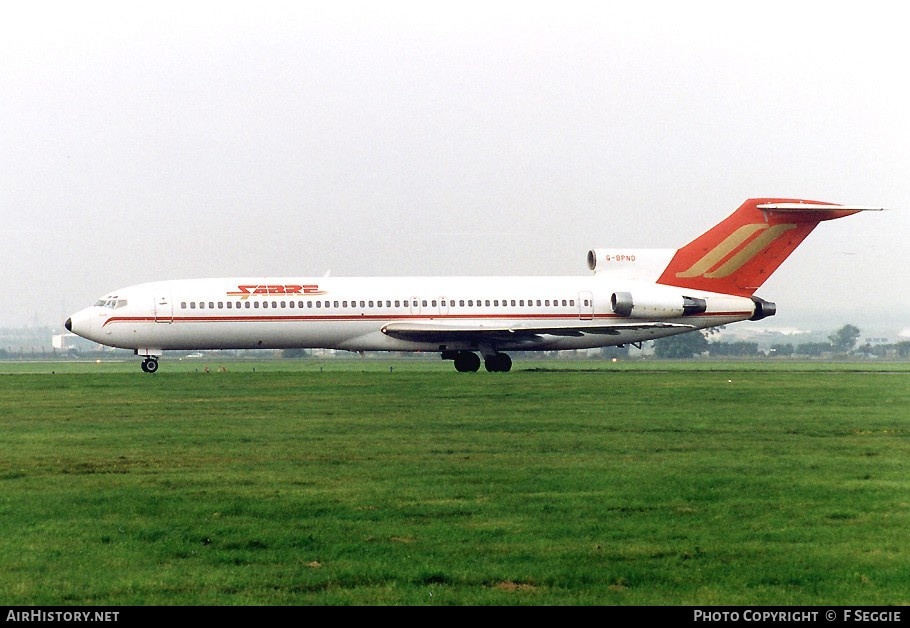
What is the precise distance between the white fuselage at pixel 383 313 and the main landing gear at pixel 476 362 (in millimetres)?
345

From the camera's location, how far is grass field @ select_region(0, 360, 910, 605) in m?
10.1

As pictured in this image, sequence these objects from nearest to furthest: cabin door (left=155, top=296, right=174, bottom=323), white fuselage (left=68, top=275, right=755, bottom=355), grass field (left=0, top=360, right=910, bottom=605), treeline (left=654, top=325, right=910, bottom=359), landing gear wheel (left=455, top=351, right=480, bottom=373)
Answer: grass field (left=0, top=360, right=910, bottom=605) < cabin door (left=155, top=296, right=174, bottom=323) < white fuselage (left=68, top=275, right=755, bottom=355) < landing gear wheel (left=455, top=351, right=480, bottom=373) < treeline (left=654, top=325, right=910, bottom=359)

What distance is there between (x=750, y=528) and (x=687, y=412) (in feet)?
41.4

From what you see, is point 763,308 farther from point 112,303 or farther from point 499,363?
point 112,303

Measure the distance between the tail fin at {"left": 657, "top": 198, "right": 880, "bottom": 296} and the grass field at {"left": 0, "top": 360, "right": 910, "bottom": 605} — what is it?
76.0 ft

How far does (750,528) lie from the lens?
1219 cm

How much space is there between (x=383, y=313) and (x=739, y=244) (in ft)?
46.8

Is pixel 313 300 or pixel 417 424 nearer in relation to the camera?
pixel 417 424

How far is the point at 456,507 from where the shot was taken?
43.4 feet

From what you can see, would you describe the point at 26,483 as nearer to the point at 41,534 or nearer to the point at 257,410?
the point at 41,534

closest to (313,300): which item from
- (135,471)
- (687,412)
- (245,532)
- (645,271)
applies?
(645,271)

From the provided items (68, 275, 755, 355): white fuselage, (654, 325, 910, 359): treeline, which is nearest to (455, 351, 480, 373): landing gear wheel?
(68, 275, 755, 355): white fuselage

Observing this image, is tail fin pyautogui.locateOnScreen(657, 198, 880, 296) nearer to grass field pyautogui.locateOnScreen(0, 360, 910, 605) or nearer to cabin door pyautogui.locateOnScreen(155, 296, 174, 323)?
cabin door pyautogui.locateOnScreen(155, 296, 174, 323)

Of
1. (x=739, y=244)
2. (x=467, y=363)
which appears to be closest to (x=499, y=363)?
(x=467, y=363)
